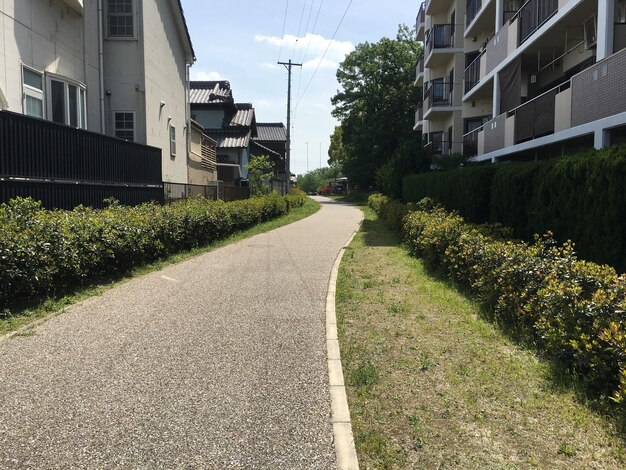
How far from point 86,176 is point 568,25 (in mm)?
12567

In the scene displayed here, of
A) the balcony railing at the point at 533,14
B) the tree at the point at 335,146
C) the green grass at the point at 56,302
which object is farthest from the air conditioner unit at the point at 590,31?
the tree at the point at 335,146

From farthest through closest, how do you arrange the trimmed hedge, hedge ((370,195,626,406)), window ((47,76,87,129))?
1. window ((47,76,87,129))
2. the trimmed hedge
3. hedge ((370,195,626,406))

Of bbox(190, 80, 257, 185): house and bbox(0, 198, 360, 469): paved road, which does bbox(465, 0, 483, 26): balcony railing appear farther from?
bbox(0, 198, 360, 469): paved road

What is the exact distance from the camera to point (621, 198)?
5.15 metres

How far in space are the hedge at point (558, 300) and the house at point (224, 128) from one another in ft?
95.9

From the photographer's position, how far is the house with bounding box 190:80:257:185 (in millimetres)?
35156

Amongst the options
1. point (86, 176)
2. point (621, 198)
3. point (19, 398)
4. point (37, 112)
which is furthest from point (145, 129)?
point (621, 198)

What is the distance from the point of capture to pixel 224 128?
35.8 m

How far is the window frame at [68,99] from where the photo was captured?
37.0 feet

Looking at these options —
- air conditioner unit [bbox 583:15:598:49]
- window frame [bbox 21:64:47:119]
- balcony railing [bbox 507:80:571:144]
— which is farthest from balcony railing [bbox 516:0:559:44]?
window frame [bbox 21:64:47:119]

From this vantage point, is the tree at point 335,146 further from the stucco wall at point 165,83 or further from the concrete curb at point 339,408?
the concrete curb at point 339,408

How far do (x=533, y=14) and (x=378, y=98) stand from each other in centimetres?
3691

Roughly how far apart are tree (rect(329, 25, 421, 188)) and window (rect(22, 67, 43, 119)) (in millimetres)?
37711

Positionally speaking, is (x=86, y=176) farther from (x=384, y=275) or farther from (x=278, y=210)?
(x=278, y=210)
